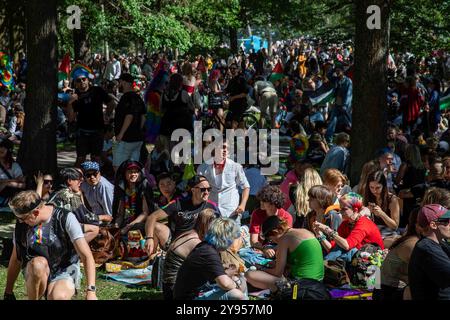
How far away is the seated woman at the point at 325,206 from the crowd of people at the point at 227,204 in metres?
0.01

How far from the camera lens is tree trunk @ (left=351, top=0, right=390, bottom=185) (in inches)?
472

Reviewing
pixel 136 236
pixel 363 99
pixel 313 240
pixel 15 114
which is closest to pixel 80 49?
pixel 15 114

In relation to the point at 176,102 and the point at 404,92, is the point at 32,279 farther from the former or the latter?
the point at 404,92

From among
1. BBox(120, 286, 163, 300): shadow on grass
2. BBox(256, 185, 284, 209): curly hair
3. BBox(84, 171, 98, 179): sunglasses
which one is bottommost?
BBox(120, 286, 163, 300): shadow on grass

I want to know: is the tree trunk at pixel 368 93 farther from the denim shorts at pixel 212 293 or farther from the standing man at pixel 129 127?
the denim shorts at pixel 212 293

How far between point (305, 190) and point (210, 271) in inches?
129

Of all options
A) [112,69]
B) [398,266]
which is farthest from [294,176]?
[112,69]

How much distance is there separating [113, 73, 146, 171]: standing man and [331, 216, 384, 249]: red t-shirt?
15.8 ft

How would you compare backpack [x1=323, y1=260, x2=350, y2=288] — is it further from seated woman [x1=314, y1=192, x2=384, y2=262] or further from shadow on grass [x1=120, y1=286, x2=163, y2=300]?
shadow on grass [x1=120, y1=286, x2=163, y2=300]

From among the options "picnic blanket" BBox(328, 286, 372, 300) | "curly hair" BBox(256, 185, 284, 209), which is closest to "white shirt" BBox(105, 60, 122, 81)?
"curly hair" BBox(256, 185, 284, 209)

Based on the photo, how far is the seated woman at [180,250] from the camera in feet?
24.9

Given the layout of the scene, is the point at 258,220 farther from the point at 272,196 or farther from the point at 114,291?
the point at 114,291

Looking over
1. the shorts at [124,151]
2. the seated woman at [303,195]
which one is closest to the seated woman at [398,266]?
the seated woman at [303,195]

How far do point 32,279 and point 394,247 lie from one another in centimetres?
293
